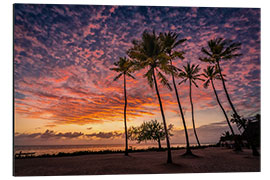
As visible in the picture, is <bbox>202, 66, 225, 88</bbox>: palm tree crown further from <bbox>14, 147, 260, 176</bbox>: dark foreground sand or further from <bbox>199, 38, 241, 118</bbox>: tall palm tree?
<bbox>14, 147, 260, 176</bbox>: dark foreground sand

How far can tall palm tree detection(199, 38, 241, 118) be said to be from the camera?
8.22m

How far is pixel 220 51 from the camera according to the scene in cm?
916

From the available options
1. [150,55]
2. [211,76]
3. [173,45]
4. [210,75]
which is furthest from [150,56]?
[211,76]

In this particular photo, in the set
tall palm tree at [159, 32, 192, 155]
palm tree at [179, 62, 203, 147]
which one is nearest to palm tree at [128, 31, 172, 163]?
tall palm tree at [159, 32, 192, 155]

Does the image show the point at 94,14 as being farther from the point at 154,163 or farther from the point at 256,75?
the point at 256,75

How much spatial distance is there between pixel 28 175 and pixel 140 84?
6.66 meters

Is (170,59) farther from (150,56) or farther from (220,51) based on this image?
(220,51)

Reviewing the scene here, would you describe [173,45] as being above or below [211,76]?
above

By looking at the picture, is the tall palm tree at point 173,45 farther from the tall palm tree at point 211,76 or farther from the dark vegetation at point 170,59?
the tall palm tree at point 211,76

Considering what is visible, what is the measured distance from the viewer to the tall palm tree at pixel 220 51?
8.22 meters

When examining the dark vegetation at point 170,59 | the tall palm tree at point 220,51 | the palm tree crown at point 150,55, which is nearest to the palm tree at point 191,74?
the dark vegetation at point 170,59

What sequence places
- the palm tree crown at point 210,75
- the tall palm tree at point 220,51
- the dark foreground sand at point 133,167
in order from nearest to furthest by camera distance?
the dark foreground sand at point 133,167, the tall palm tree at point 220,51, the palm tree crown at point 210,75

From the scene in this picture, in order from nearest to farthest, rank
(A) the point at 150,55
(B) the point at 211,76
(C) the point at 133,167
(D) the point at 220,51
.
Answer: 1. (C) the point at 133,167
2. (A) the point at 150,55
3. (D) the point at 220,51
4. (B) the point at 211,76

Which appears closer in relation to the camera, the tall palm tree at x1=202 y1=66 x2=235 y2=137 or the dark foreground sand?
the dark foreground sand
